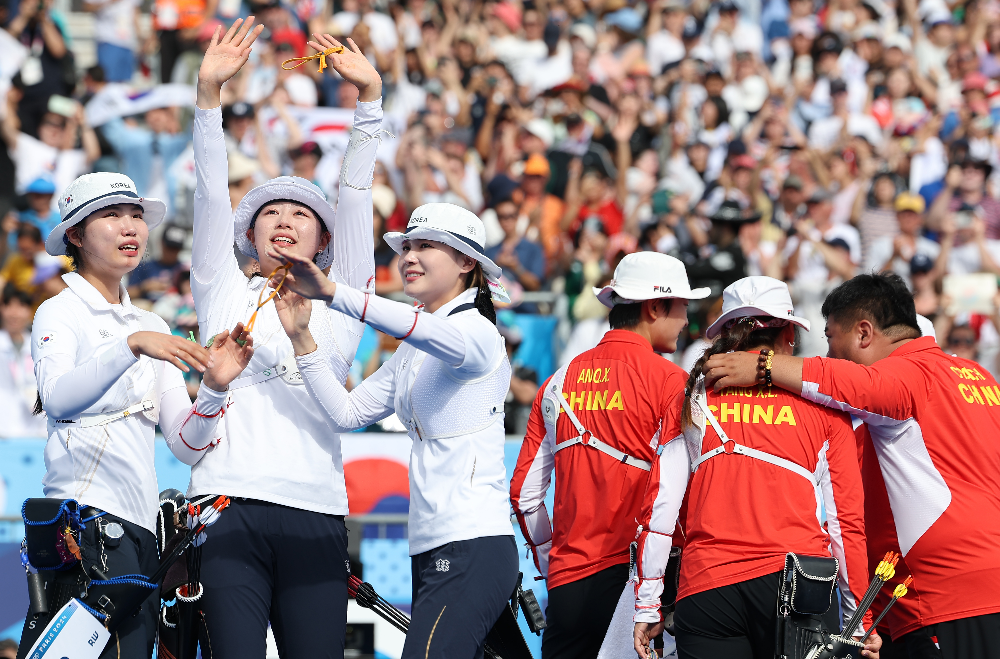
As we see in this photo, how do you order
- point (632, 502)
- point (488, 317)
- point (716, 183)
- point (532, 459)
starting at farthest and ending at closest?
point (716, 183)
point (532, 459)
point (632, 502)
point (488, 317)

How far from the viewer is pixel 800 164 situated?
12164 millimetres

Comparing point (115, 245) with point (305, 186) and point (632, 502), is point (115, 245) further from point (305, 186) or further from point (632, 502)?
point (632, 502)

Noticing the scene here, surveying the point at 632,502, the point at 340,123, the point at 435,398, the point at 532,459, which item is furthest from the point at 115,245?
the point at 340,123

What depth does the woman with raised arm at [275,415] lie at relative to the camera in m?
4.22

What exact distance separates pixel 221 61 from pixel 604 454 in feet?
7.47

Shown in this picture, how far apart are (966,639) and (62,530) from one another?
3.45 m

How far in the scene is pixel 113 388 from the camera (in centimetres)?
438

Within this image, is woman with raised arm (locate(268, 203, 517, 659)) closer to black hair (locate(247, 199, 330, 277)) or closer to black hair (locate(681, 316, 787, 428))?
black hair (locate(247, 199, 330, 277))

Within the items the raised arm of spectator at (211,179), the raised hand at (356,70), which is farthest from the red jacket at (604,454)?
A: the raised arm of spectator at (211,179)

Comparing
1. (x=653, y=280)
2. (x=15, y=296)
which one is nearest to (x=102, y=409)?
(x=653, y=280)

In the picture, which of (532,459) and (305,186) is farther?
(532,459)

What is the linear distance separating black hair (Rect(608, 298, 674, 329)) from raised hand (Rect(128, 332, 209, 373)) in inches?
82.9

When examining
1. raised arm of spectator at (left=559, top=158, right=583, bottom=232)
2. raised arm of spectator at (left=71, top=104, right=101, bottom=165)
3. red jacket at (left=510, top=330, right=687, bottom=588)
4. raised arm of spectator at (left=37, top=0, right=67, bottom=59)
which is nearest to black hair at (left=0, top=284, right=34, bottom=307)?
raised arm of spectator at (left=71, top=104, right=101, bottom=165)

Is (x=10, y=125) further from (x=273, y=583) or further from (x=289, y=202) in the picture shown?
(x=273, y=583)
